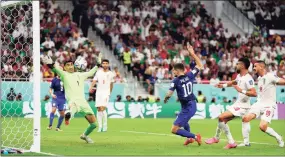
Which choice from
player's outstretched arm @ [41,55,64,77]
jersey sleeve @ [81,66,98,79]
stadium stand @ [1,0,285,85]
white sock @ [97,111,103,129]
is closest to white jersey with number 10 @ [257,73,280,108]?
jersey sleeve @ [81,66,98,79]

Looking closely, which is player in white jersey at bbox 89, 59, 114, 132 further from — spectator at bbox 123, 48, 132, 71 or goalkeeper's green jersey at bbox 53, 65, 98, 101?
spectator at bbox 123, 48, 132, 71

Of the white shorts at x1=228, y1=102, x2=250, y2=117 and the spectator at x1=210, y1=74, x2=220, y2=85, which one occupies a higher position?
the spectator at x1=210, y1=74, x2=220, y2=85

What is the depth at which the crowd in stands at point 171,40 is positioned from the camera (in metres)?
33.3

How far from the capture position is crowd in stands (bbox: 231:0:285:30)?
41688mm

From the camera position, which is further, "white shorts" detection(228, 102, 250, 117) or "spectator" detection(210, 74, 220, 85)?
"spectator" detection(210, 74, 220, 85)

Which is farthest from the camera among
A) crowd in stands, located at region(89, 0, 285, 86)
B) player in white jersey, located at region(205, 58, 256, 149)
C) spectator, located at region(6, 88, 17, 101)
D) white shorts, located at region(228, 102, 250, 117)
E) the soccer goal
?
crowd in stands, located at region(89, 0, 285, 86)

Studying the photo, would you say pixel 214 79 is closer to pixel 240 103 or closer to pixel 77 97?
pixel 240 103

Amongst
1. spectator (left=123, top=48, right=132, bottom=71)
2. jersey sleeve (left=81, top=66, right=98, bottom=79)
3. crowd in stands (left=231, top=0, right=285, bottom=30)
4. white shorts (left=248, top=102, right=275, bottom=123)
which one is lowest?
white shorts (left=248, top=102, right=275, bottom=123)

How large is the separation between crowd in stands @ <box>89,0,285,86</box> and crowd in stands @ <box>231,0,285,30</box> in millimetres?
2190

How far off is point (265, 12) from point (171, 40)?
9420 millimetres

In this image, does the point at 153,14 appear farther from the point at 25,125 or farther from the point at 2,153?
the point at 2,153

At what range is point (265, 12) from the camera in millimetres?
42594

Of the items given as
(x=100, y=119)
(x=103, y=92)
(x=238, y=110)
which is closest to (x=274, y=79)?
(x=238, y=110)

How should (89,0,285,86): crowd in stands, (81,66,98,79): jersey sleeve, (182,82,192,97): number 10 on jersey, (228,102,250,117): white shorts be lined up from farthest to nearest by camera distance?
(89,0,285,86): crowd in stands → (81,66,98,79): jersey sleeve → (228,102,250,117): white shorts → (182,82,192,97): number 10 on jersey
